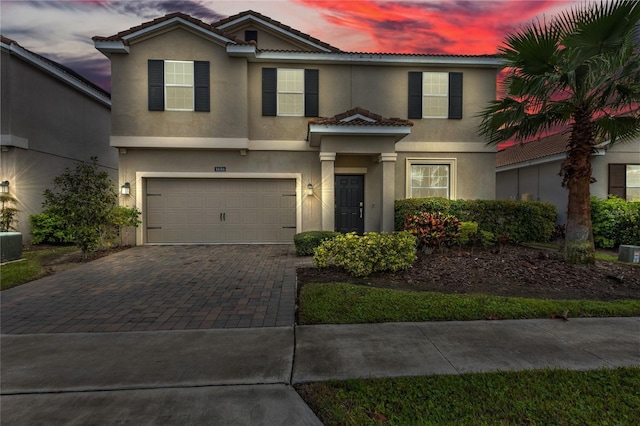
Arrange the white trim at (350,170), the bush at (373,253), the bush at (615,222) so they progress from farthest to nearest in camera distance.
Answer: the white trim at (350,170), the bush at (615,222), the bush at (373,253)

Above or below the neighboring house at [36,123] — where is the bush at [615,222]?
below

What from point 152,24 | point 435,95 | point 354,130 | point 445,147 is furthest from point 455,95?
point 152,24

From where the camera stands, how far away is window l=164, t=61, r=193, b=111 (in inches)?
426

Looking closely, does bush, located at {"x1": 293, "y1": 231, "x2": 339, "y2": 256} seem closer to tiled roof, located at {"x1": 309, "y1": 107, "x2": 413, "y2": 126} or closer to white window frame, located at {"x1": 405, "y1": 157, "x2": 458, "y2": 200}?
tiled roof, located at {"x1": 309, "y1": 107, "x2": 413, "y2": 126}

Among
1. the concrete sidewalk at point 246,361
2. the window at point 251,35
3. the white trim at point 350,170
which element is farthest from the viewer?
the window at point 251,35

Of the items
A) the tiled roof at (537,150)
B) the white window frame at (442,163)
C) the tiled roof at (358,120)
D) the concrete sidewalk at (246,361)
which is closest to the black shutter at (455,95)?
the white window frame at (442,163)

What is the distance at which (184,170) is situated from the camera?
11.3 m

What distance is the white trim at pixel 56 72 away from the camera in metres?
10.7

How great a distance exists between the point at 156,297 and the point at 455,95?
1176cm

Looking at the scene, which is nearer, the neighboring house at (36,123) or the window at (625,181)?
the neighboring house at (36,123)

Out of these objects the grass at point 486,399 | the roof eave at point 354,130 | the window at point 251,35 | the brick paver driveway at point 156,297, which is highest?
the window at point 251,35

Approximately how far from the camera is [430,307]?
4.66 metres

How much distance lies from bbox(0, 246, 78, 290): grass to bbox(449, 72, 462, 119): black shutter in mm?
13218

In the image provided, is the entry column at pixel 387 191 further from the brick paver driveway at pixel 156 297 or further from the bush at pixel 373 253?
the bush at pixel 373 253
